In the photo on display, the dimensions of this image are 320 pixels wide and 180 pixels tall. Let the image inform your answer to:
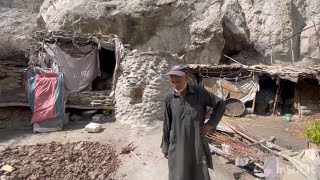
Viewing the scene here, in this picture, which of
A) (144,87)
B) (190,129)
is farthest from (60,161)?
(190,129)

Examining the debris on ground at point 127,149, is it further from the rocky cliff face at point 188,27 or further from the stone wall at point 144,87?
the rocky cliff face at point 188,27

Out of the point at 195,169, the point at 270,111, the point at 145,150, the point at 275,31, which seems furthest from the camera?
the point at 275,31

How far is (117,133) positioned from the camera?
8414 millimetres

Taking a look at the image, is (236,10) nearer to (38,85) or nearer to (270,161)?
(38,85)

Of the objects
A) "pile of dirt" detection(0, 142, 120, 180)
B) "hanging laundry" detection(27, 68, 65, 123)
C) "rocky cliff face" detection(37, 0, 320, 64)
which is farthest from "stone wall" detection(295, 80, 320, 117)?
"hanging laundry" detection(27, 68, 65, 123)

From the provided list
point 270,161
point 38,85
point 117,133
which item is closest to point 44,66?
point 38,85

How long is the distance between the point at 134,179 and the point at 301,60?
16953 mm

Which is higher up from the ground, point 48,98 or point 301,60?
point 301,60

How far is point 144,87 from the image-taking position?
29.6ft

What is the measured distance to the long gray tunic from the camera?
311cm

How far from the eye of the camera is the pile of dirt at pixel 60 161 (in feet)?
21.1

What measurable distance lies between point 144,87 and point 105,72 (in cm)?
368

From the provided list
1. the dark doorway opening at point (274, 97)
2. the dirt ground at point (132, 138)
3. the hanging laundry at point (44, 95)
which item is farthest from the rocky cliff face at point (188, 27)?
the dirt ground at point (132, 138)

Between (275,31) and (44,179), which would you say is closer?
(44,179)
